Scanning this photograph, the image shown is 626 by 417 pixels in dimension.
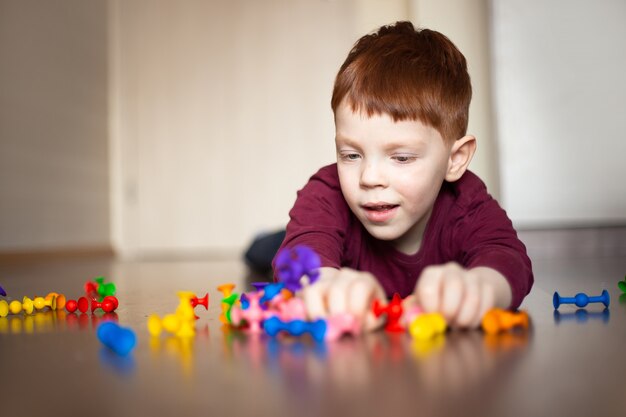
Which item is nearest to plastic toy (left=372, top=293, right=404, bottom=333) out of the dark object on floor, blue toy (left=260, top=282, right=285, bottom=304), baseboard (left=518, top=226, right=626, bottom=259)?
blue toy (left=260, top=282, right=285, bottom=304)

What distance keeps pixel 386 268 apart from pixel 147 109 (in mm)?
3509

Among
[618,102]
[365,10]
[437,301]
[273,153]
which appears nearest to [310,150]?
[273,153]

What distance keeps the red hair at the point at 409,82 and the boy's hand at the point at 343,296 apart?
0.98ft

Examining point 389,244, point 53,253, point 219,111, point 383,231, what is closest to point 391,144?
point 383,231

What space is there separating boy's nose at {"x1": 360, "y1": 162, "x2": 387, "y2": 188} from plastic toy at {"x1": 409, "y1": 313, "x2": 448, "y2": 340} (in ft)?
0.86

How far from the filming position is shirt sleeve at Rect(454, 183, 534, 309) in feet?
3.17

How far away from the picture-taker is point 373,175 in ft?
3.39

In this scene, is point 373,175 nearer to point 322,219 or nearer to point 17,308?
point 322,219

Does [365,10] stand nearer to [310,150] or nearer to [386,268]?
[310,150]

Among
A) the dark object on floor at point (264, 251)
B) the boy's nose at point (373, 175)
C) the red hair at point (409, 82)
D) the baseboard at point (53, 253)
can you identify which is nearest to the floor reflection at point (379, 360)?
the boy's nose at point (373, 175)

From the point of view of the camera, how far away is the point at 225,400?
0.55 metres

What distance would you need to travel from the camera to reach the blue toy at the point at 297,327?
812mm

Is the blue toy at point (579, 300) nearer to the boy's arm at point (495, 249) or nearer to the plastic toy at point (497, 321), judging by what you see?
the boy's arm at point (495, 249)

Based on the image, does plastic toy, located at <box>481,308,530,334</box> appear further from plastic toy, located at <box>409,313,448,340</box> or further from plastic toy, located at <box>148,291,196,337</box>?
plastic toy, located at <box>148,291,196,337</box>
